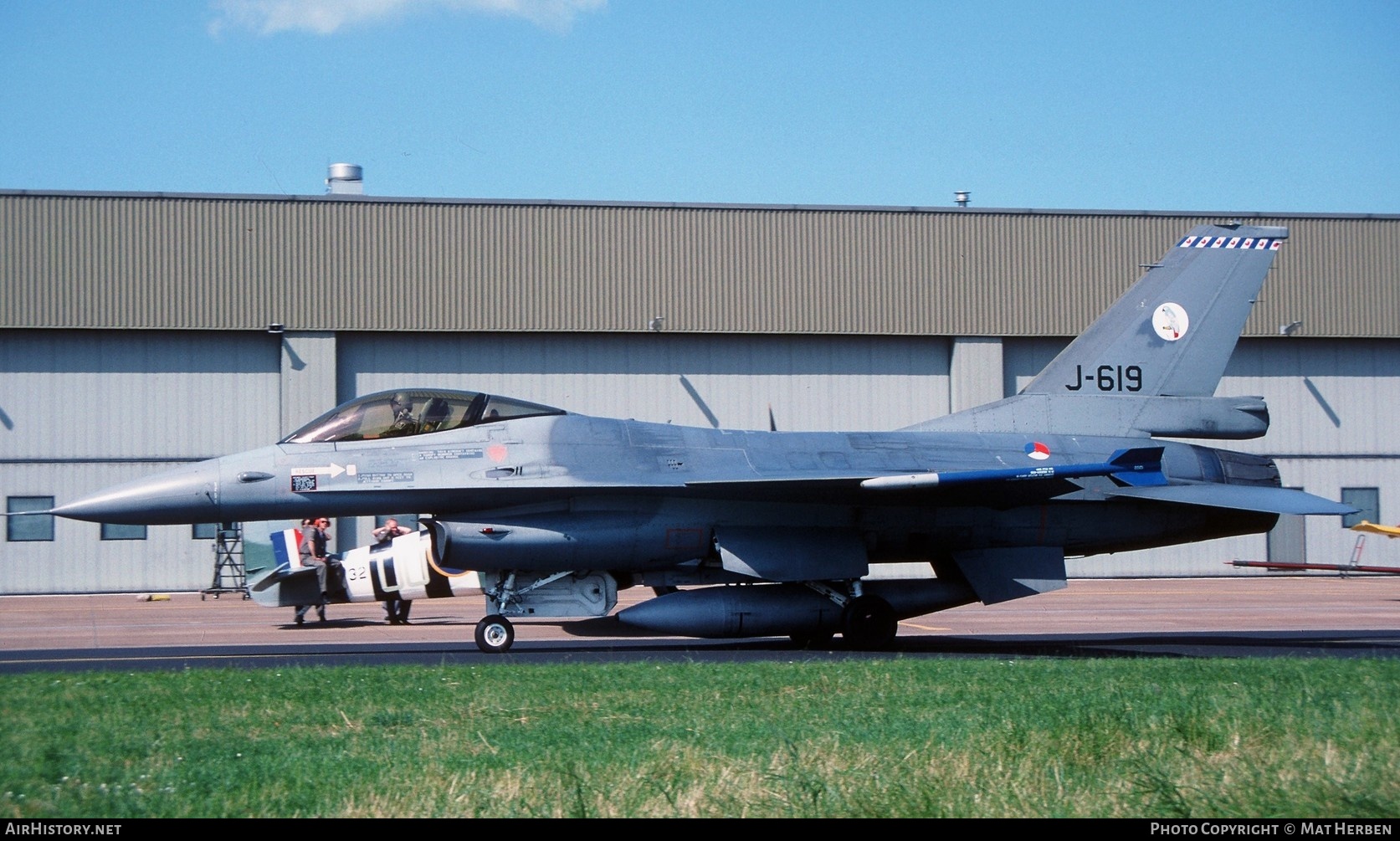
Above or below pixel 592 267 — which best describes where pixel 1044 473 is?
A: below

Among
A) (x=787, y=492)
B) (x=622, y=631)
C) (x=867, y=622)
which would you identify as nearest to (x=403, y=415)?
(x=787, y=492)

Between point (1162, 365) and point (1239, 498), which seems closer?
point (1239, 498)

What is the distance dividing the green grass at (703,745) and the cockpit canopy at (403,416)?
3.66 metres

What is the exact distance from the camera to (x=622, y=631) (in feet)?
54.9

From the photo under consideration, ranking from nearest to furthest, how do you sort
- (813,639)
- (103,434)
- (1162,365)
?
(813,639) → (1162,365) → (103,434)

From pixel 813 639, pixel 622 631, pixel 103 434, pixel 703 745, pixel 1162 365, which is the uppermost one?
pixel 1162 365

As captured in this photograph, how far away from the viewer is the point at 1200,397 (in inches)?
631

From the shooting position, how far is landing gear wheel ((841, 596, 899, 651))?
14.0 meters

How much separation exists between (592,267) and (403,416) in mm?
14578

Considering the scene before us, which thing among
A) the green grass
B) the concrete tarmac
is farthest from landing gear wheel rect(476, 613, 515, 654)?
the green grass

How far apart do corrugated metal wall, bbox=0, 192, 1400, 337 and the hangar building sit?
0.05 m

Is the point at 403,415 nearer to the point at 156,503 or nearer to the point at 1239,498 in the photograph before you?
the point at 156,503
